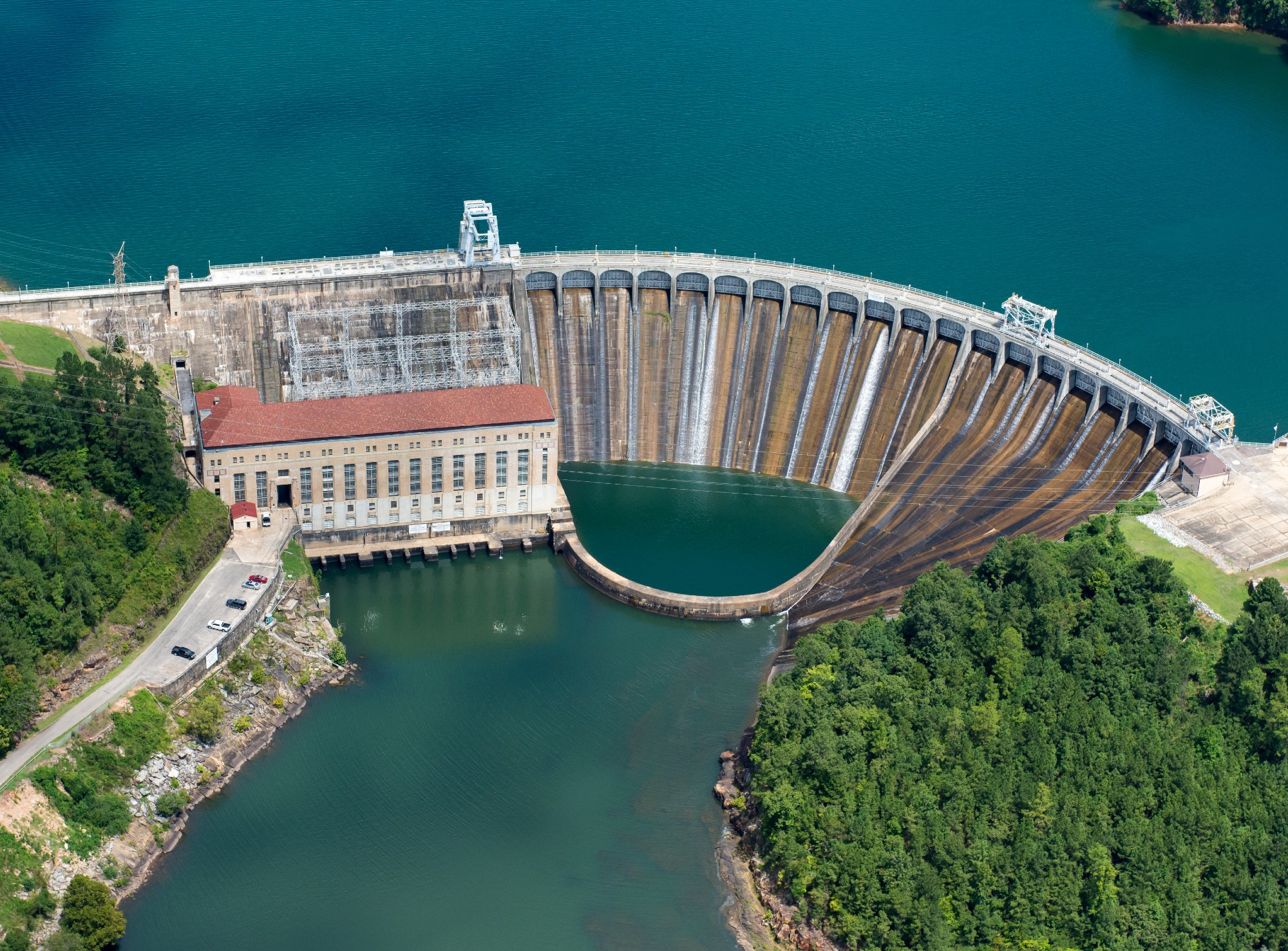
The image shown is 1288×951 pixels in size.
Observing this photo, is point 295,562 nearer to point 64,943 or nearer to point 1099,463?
point 64,943

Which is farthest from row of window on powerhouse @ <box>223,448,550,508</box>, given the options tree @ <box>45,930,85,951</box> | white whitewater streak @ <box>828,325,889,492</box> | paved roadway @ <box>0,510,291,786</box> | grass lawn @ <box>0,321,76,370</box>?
tree @ <box>45,930,85,951</box>

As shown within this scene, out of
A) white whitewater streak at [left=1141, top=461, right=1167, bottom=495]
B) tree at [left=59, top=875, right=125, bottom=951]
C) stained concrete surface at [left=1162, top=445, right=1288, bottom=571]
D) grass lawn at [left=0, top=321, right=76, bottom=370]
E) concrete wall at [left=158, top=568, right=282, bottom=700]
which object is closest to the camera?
tree at [left=59, top=875, right=125, bottom=951]

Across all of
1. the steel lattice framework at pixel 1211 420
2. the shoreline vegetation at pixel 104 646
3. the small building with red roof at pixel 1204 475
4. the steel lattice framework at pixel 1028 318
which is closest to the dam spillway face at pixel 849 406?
the steel lattice framework at pixel 1028 318

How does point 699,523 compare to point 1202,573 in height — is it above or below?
below

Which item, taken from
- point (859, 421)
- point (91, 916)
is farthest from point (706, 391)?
point (91, 916)

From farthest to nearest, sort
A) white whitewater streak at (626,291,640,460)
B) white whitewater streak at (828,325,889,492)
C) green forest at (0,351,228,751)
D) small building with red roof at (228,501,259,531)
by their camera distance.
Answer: white whitewater streak at (626,291,640,460) → white whitewater streak at (828,325,889,492) → small building with red roof at (228,501,259,531) → green forest at (0,351,228,751)

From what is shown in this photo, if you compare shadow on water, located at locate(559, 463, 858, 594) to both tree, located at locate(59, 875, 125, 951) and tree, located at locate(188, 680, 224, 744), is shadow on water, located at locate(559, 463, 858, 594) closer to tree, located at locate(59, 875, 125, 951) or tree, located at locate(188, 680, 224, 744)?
tree, located at locate(188, 680, 224, 744)
